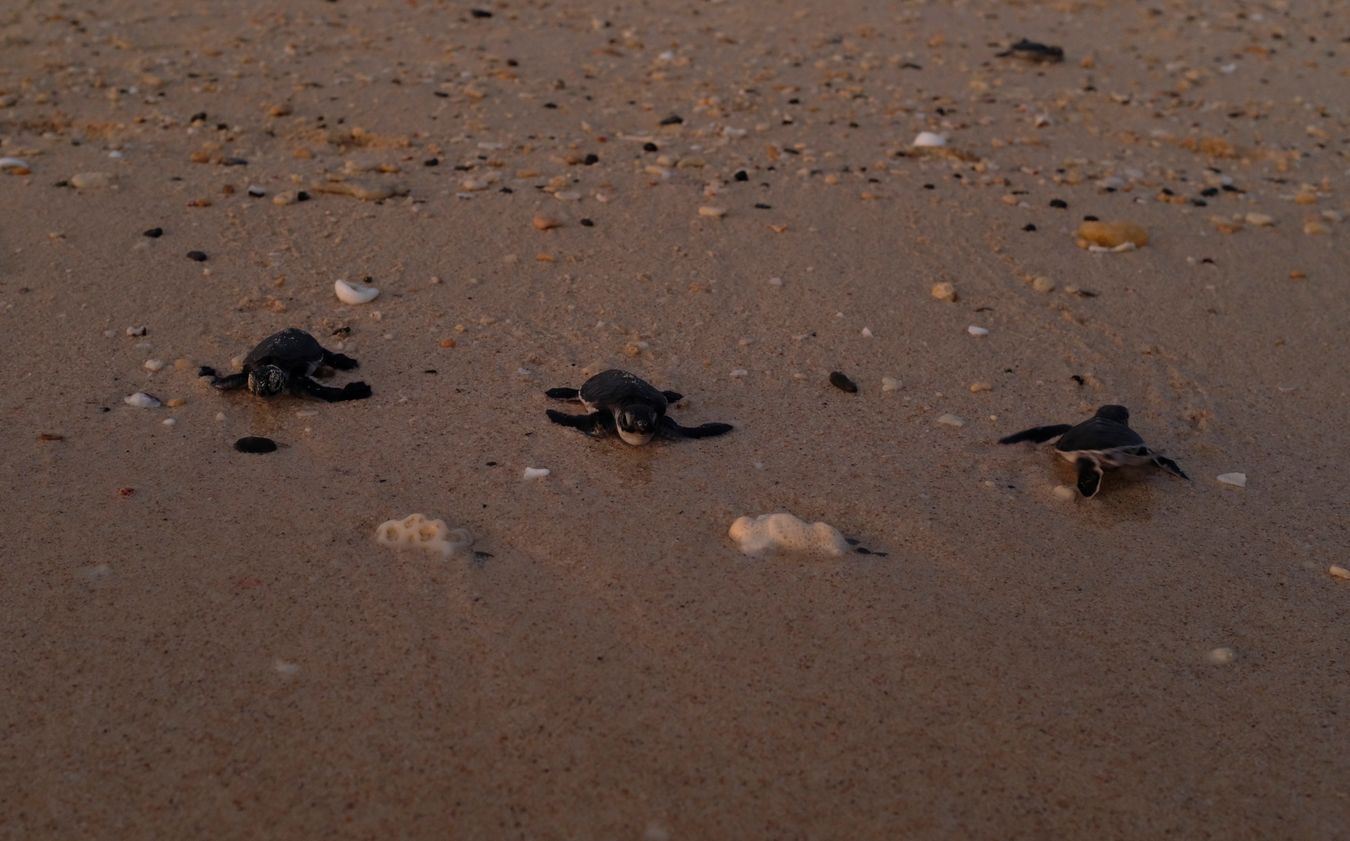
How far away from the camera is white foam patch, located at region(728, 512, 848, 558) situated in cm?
287

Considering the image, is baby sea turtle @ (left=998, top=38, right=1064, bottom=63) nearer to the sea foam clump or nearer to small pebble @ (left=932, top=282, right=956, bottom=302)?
small pebble @ (left=932, top=282, right=956, bottom=302)

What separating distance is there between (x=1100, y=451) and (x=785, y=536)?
1059 mm

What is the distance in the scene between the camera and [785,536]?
289 cm

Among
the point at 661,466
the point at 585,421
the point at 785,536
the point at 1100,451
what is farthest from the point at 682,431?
the point at 1100,451

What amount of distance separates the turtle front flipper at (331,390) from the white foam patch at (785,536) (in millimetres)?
1397

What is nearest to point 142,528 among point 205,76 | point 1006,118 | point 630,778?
point 630,778

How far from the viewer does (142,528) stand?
2859 millimetres

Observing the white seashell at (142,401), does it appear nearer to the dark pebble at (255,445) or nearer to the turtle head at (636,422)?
the dark pebble at (255,445)

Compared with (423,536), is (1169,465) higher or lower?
lower

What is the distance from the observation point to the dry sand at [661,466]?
7.18 feet

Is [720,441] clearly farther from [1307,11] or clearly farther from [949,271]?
[1307,11]

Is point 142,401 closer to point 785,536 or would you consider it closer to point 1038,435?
point 785,536

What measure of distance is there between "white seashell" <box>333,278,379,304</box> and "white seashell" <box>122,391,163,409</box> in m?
0.91

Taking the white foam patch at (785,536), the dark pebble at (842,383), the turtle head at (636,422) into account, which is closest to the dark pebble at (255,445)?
the turtle head at (636,422)
